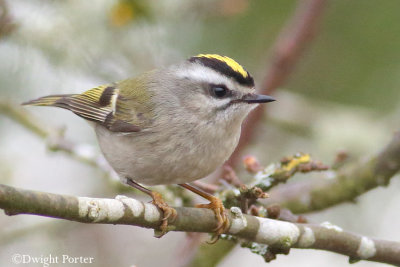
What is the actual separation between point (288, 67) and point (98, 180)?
1831 mm

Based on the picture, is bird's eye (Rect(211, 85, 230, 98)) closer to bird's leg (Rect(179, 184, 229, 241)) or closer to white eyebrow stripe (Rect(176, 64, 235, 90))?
white eyebrow stripe (Rect(176, 64, 235, 90))

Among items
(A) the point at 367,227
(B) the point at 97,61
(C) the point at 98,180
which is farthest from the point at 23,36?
(A) the point at 367,227

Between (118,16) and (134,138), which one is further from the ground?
(118,16)

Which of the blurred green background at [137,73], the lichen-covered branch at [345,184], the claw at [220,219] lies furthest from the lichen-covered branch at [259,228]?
the blurred green background at [137,73]

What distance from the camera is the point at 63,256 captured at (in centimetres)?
435

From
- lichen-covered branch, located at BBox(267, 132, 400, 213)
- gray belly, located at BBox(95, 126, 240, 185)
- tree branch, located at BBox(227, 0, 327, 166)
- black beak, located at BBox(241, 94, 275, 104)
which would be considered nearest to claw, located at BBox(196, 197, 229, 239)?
gray belly, located at BBox(95, 126, 240, 185)

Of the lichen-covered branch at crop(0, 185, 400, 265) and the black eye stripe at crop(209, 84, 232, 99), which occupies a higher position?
the black eye stripe at crop(209, 84, 232, 99)

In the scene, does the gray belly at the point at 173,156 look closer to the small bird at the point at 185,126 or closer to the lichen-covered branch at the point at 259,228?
the small bird at the point at 185,126

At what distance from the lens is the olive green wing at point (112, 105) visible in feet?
11.0

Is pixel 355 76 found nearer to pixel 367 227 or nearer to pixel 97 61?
pixel 367 227

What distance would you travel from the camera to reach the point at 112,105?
3.71 meters

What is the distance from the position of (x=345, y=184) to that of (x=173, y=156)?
112 centimetres

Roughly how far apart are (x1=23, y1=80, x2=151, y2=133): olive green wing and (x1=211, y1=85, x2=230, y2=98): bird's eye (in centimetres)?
40

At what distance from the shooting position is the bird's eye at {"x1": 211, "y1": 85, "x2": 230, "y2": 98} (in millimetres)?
3119
